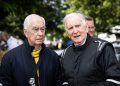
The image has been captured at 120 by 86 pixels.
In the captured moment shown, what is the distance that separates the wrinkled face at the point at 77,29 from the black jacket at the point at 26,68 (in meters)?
0.54

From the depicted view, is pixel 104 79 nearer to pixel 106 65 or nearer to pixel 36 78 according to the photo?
pixel 106 65

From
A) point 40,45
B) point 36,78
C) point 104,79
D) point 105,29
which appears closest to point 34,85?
point 36,78

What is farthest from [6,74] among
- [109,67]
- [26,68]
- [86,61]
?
[109,67]

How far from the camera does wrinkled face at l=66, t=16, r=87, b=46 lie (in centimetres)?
486

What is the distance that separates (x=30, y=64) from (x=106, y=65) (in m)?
0.98

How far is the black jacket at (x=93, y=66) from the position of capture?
183 inches

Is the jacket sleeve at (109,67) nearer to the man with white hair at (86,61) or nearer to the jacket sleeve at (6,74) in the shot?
the man with white hair at (86,61)

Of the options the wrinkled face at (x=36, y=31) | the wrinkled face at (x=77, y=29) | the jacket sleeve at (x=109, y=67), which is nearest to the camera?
the jacket sleeve at (x=109, y=67)

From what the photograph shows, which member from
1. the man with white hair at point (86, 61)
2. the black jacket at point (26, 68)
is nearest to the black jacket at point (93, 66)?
the man with white hair at point (86, 61)

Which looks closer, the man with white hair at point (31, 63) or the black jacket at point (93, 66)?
the black jacket at point (93, 66)

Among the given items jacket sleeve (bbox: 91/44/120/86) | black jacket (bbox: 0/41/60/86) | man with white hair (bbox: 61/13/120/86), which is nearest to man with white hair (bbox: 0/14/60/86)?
black jacket (bbox: 0/41/60/86)

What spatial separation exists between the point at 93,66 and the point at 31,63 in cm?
84

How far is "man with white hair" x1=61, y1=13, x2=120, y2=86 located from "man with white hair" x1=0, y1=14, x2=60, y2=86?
11.3 inches

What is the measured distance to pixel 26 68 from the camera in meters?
Answer: 5.19
